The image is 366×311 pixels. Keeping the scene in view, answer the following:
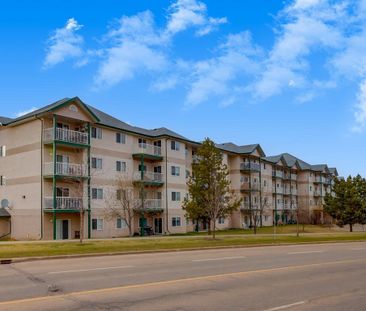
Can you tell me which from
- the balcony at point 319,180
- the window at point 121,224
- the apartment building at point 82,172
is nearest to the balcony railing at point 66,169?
the apartment building at point 82,172

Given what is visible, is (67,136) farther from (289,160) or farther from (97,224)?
(289,160)

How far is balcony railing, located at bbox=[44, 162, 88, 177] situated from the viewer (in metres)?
37.4

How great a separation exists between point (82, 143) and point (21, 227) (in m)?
8.68

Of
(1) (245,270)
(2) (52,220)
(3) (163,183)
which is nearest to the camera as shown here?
(1) (245,270)

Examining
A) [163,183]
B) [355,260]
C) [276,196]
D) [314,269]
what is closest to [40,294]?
[314,269]

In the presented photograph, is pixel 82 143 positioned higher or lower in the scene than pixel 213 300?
higher

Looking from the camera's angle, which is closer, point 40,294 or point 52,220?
point 40,294

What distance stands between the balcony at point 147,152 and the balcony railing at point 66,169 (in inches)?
306

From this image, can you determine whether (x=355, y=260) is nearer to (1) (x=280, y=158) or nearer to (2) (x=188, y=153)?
(2) (x=188, y=153)

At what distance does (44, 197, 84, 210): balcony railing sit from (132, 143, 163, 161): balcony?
9700 mm

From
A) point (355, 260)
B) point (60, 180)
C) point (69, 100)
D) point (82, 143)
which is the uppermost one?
point (69, 100)

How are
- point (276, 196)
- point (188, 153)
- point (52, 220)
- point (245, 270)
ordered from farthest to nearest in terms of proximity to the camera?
1. point (276, 196)
2. point (188, 153)
3. point (52, 220)
4. point (245, 270)

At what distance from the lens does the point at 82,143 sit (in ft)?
130

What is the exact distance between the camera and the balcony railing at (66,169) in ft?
123
